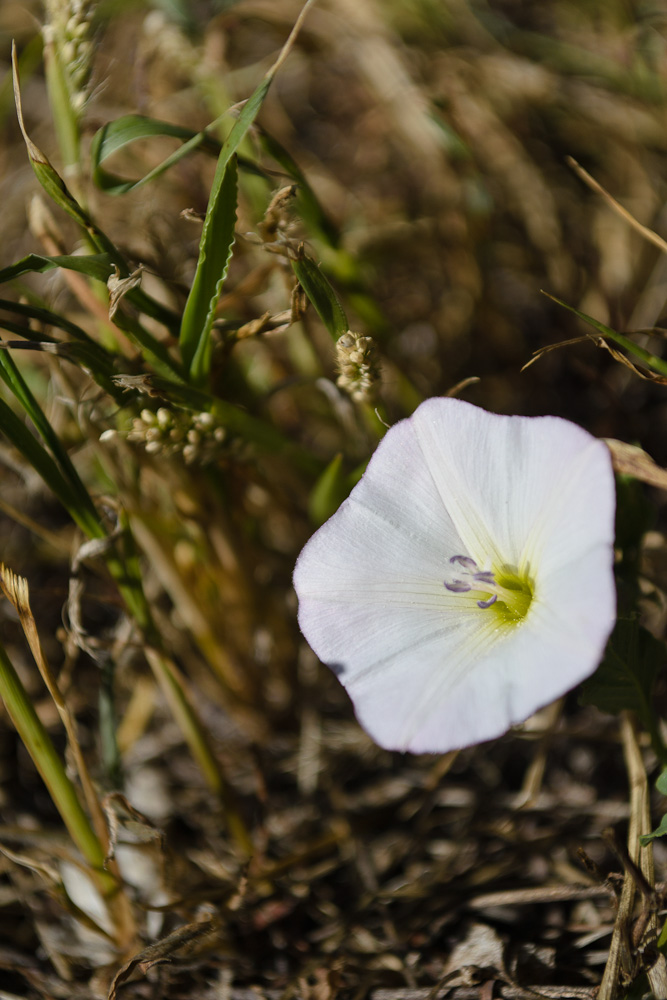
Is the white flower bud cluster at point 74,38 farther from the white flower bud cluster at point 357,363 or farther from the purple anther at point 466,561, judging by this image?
the purple anther at point 466,561

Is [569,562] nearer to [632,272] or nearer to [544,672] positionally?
[544,672]

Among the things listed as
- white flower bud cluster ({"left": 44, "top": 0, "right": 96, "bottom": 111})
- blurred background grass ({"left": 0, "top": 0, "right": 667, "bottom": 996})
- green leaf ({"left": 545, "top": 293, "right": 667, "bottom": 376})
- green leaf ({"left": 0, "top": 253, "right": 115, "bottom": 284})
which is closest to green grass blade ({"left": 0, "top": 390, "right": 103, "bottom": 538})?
blurred background grass ({"left": 0, "top": 0, "right": 667, "bottom": 996})

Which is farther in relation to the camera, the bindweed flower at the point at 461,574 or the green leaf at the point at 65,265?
the green leaf at the point at 65,265

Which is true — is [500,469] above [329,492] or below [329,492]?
above

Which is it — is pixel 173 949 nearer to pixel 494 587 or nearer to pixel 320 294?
pixel 494 587

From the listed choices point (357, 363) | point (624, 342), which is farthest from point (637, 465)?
point (357, 363)

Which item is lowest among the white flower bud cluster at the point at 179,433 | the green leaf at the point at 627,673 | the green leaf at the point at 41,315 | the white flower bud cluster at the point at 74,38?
the green leaf at the point at 627,673

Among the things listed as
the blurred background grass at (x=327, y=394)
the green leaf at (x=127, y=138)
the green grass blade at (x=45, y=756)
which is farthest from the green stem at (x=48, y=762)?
the green leaf at (x=127, y=138)

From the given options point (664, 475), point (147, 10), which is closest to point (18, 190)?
point (147, 10)
